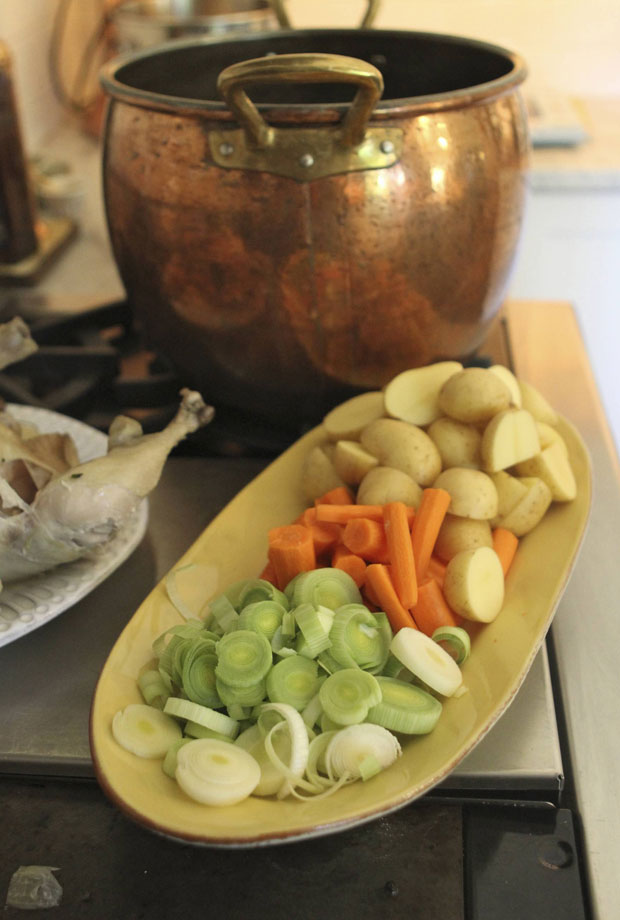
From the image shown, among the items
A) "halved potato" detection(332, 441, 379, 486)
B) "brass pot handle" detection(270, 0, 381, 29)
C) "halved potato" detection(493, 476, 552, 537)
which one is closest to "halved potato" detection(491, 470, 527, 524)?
"halved potato" detection(493, 476, 552, 537)

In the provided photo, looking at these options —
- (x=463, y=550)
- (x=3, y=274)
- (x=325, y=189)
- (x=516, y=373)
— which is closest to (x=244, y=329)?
(x=325, y=189)

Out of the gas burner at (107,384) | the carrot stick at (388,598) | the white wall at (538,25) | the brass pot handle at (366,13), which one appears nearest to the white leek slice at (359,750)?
the carrot stick at (388,598)

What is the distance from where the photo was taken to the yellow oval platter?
0.51 m

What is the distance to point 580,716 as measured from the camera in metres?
0.65

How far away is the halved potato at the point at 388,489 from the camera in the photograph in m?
0.73

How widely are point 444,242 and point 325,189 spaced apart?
0.13 m

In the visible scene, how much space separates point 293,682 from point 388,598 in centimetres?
11

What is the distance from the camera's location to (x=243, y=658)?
585mm

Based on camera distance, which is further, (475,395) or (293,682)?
(475,395)

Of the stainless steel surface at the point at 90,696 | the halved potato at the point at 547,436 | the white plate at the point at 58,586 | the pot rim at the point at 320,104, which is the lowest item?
the stainless steel surface at the point at 90,696

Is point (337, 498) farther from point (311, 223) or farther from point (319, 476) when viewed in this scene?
point (311, 223)

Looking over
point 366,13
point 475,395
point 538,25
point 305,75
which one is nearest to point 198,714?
point 475,395

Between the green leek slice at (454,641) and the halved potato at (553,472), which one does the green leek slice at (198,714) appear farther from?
the halved potato at (553,472)

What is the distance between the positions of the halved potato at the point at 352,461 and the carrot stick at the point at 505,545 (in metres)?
0.12
